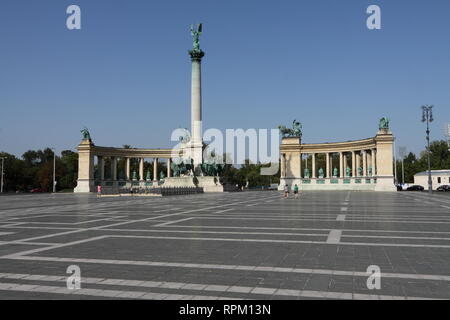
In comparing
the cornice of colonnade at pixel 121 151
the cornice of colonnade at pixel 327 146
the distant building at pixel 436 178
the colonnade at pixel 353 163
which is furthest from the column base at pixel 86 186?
the distant building at pixel 436 178

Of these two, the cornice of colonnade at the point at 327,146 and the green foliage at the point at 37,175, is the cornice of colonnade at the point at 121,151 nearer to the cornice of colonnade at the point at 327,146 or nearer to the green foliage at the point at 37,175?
the green foliage at the point at 37,175

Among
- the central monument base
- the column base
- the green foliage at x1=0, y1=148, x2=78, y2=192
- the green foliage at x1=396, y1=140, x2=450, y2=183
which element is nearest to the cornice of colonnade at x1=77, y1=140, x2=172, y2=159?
the column base

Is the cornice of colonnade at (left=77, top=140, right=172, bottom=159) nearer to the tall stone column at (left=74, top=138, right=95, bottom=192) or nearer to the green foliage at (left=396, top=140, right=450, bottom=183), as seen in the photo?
the tall stone column at (left=74, top=138, right=95, bottom=192)

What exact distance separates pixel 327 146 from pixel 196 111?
34.1 meters

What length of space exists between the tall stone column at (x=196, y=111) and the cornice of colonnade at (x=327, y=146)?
29741 millimetres

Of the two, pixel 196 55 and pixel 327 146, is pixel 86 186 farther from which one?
pixel 327 146

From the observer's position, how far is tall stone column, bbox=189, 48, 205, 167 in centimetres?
6550

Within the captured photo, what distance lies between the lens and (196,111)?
65438mm

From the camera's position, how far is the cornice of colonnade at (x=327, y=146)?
78.8 metres
